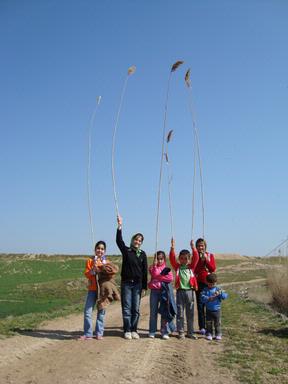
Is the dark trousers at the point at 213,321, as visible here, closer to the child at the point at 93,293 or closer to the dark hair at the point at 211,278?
the dark hair at the point at 211,278

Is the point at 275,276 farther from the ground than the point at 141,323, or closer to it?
farther from the ground

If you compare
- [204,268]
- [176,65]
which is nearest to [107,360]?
[204,268]

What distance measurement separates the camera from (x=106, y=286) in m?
8.94

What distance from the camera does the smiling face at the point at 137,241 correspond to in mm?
9031

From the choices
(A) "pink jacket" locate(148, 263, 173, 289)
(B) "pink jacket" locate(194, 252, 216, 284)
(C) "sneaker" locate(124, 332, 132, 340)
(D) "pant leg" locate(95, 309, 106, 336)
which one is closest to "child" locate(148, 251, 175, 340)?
(A) "pink jacket" locate(148, 263, 173, 289)

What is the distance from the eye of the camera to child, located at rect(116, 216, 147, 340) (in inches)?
349

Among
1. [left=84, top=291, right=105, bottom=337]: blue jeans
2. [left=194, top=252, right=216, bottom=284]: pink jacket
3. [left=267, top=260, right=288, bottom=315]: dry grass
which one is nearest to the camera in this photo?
[left=84, top=291, right=105, bottom=337]: blue jeans

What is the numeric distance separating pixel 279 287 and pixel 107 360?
15.4m

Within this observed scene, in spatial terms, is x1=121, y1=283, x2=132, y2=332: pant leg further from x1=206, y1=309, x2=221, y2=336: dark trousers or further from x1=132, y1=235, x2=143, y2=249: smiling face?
x1=206, y1=309, x2=221, y2=336: dark trousers

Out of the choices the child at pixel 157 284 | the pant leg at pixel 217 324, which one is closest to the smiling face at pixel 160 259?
the child at pixel 157 284

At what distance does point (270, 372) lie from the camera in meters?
6.54

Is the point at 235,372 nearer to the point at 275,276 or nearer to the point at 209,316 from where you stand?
the point at 209,316

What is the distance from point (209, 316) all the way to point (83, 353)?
3.20 metres

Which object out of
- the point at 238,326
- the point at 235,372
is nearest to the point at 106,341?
the point at 235,372
